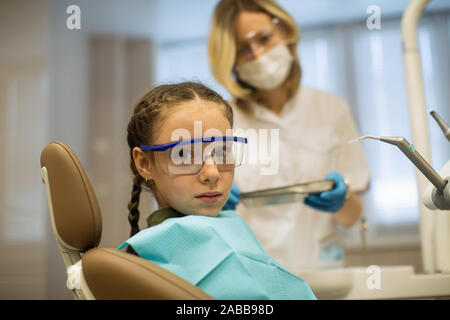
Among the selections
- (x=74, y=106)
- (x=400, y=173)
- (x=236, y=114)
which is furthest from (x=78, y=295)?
(x=400, y=173)

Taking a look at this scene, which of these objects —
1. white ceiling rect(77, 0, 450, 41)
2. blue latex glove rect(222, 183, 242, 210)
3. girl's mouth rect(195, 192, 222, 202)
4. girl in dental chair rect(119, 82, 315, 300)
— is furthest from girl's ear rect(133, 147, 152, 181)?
white ceiling rect(77, 0, 450, 41)

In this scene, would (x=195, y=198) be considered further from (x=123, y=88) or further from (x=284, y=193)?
(x=123, y=88)

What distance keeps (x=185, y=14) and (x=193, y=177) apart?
2.11 m

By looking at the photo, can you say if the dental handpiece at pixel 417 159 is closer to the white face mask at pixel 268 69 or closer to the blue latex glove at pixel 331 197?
the blue latex glove at pixel 331 197

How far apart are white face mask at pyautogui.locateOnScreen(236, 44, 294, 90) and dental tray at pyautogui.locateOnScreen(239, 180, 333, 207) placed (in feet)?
1.53

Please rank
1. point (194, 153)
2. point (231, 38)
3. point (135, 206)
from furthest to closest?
1. point (231, 38)
2. point (135, 206)
3. point (194, 153)

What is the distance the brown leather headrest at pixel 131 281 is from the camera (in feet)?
1.96

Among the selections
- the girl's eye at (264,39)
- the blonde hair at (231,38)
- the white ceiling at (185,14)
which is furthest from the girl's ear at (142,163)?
the white ceiling at (185,14)

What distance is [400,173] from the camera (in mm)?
2740

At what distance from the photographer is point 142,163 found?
0.86m

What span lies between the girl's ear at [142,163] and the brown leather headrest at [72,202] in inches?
6.2

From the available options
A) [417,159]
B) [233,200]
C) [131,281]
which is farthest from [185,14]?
[131,281]

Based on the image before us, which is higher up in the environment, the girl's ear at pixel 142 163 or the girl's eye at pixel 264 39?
the girl's eye at pixel 264 39

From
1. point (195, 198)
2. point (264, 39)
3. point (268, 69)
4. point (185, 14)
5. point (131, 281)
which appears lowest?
point (131, 281)
